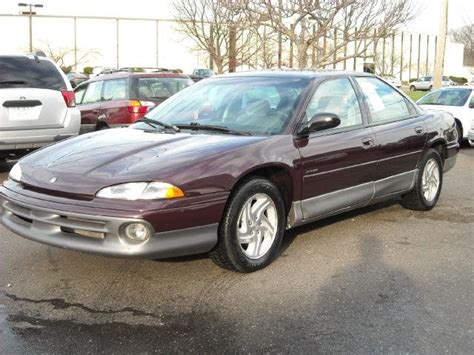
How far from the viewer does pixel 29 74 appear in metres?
8.10

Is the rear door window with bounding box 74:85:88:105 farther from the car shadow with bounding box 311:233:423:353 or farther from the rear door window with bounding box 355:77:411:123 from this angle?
the car shadow with bounding box 311:233:423:353

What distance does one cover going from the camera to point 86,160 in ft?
13.3

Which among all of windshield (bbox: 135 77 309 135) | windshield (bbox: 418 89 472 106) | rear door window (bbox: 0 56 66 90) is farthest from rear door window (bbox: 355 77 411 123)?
windshield (bbox: 418 89 472 106)

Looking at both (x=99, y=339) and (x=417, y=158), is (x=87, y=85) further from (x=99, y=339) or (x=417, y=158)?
(x=99, y=339)

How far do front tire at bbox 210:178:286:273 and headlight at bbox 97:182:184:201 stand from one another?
1.64 feet

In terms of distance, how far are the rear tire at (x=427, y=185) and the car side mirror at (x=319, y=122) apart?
1.81 m

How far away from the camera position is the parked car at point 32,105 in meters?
7.68

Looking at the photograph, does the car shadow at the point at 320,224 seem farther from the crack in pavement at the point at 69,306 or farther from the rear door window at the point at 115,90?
the rear door window at the point at 115,90

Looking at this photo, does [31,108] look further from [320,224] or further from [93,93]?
[320,224]

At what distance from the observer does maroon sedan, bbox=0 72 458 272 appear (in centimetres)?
369

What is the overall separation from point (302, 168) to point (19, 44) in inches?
3039

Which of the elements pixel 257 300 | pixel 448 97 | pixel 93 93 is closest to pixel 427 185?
pixel 257 300

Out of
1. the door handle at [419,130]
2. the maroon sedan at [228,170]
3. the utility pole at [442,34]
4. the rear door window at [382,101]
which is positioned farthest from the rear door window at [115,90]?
the utility pole at [442,34]

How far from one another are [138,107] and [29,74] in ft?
7.67
